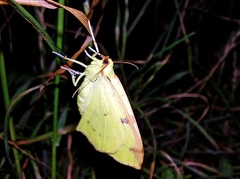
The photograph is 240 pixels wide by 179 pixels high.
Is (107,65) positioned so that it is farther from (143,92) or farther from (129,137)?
(143,92)

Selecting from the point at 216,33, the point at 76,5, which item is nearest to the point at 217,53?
the point at 216,33

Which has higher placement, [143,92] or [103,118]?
[103,118]

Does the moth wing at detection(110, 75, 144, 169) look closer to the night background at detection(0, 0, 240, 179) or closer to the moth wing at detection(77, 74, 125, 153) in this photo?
the moth wing at detection(77, 74, 125, 153)

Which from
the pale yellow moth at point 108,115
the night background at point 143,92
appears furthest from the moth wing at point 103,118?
the night background at point 143,92

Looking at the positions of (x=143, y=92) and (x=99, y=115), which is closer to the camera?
(x=99, y=115)

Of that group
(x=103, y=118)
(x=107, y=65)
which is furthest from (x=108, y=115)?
(x=107, y=65)

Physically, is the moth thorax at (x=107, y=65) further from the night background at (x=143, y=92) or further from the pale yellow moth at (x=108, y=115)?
the night background at (x=143, y=92)

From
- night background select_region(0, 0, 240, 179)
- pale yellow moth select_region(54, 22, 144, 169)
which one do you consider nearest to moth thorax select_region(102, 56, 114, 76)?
pale yellow moth select_region(54, 22, 144, 169)
